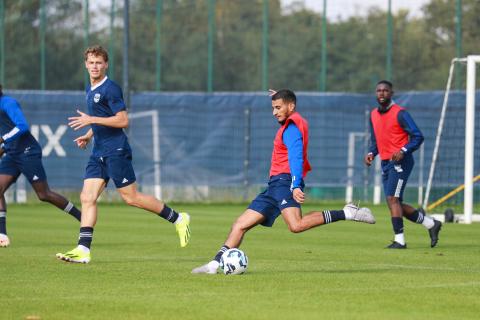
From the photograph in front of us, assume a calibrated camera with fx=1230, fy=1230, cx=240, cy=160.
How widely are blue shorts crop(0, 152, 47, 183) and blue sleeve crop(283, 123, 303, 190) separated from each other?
17.9 ft

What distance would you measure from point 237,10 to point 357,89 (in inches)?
192

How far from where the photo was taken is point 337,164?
1191 inches

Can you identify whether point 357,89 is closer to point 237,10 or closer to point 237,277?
point 237,10

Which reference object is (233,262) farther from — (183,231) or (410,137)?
(410,137)

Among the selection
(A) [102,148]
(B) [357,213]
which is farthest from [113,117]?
A: (B) [357,213]

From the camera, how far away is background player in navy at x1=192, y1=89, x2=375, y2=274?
1143 cm

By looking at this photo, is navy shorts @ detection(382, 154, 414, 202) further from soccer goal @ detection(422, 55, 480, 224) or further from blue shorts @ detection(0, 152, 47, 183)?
soccer goal @ detection(422, 55, 480, 224)

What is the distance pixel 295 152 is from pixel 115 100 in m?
2.42

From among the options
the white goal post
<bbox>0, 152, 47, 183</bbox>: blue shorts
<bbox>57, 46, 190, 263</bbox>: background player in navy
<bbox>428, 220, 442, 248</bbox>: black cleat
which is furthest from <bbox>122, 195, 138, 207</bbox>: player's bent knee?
the white goal post

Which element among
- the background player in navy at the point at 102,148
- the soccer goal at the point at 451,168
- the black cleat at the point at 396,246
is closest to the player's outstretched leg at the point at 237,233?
the background player in navy at the point at 102,148

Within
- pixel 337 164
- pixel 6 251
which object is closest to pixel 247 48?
pixel 337 164

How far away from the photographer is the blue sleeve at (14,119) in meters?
15.5

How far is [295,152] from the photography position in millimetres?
11398

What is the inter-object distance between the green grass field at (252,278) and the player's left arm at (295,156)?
807 mm
